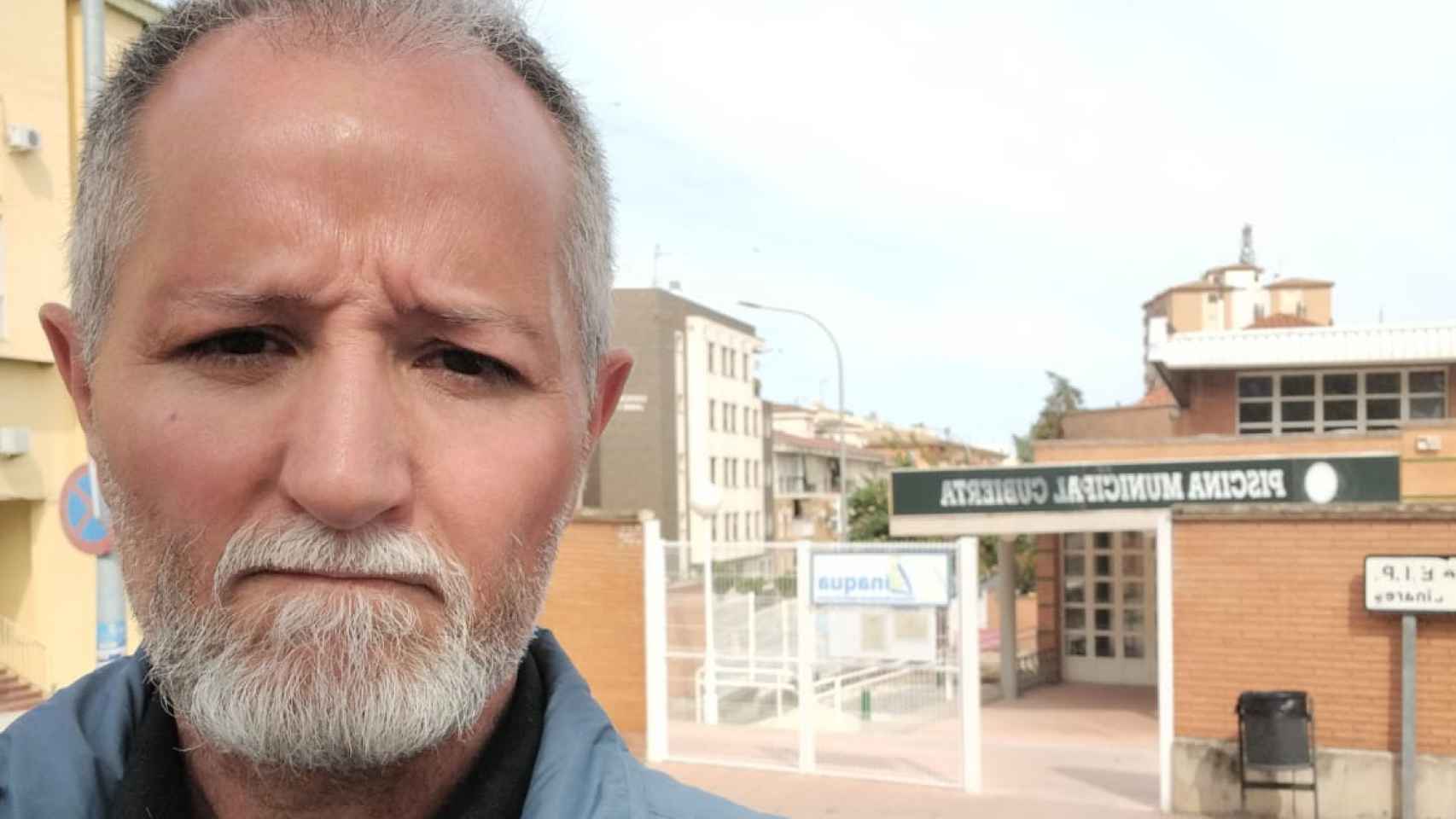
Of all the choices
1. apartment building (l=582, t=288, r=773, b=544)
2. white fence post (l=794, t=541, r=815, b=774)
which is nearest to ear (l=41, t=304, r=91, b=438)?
white fence post (l=794, t=541, r=815, b=774)

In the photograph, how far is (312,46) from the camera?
1.22 meters

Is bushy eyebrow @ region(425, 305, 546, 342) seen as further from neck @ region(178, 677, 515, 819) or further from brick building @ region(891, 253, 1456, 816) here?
brick building @ region(891, 253, 1456, 816)

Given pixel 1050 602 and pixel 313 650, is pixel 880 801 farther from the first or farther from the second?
pixel 313 650

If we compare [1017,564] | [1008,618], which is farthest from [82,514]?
[1017,564]

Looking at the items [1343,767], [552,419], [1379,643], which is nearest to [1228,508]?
[1379,643]

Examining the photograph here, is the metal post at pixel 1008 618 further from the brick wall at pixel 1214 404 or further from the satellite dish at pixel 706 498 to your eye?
the brick wall at pixel 1214 404

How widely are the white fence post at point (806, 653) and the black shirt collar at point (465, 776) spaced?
11.1 m

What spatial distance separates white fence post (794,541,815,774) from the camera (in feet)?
41.7

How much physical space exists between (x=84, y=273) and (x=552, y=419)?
1.72 ft

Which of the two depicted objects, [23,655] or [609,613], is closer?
[609,613]

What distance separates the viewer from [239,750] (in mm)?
1142

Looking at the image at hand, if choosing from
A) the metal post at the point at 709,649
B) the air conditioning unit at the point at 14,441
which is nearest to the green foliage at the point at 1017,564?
the metal post at the point at 709,649

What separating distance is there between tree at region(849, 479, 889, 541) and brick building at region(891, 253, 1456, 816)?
14.2m

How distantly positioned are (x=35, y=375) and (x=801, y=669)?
9.74 metres
